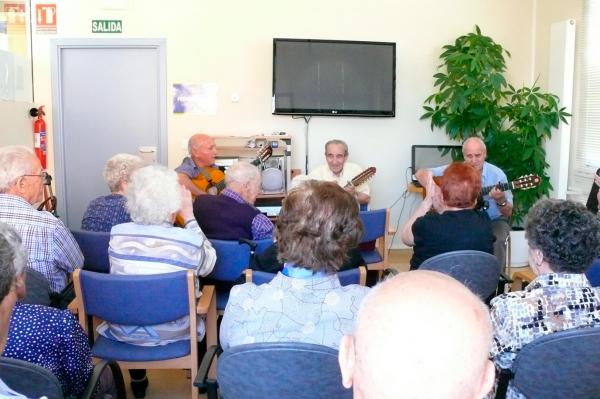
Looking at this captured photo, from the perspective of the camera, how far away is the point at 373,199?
6.12m

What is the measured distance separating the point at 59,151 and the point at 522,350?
5179 mm

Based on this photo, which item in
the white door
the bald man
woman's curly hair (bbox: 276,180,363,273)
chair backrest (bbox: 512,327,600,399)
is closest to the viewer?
the bald man

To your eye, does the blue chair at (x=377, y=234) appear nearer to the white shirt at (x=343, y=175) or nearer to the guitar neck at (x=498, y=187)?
the guitar neck at (x=498, y=187)

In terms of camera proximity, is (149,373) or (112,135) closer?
(149,373)

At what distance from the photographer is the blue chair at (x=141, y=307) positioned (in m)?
2.26

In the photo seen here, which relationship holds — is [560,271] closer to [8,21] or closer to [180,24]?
[180,24]

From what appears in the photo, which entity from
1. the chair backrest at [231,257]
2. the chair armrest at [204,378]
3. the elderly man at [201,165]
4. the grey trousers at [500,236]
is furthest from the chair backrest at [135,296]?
the elderly man at [201,165]

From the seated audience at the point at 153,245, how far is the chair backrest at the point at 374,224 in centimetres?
135

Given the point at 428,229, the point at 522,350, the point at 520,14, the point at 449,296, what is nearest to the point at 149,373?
the point at 428,229

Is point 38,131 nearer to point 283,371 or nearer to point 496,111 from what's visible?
point 496,111

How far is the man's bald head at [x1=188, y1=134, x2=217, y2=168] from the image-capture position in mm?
5105

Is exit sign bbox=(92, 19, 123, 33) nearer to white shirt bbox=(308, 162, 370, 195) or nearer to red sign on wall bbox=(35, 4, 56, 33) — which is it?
red sign on wall bbox=(35, 4, 56, 33)

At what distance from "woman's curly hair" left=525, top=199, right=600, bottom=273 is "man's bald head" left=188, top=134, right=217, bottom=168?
3534mm

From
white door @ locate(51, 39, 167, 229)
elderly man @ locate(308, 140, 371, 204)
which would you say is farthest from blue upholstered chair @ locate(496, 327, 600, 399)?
white door @ locate(51, 39, 167, 229)
